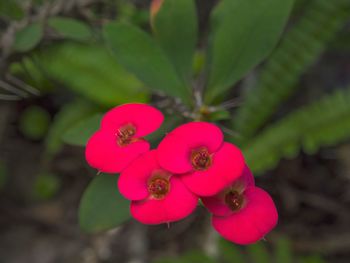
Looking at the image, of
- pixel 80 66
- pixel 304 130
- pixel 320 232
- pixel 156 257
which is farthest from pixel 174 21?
pixel 320 232

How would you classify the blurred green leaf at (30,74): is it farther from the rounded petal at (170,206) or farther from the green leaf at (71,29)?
the rounded petal at (170,206)

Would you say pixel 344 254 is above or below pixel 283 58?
below

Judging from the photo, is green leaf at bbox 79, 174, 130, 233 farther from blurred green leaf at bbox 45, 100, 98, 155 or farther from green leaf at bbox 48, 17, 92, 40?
blurred green leaf at bbox 45, 100, 98, 155

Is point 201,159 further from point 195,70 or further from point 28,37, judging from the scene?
point 195,70

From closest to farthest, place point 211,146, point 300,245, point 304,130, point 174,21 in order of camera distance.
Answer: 1. point 211,146
2. point 174,21
3. point 304,130
4. point 300,245

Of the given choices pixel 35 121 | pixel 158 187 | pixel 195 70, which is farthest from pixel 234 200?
pixel 35 121

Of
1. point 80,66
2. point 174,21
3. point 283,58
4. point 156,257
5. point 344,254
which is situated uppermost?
point 174,21

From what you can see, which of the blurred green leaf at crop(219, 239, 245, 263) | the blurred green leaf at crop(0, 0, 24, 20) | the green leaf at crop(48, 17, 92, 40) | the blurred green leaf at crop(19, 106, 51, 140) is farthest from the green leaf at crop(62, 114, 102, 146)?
the blurred green leaf at crop(19, 106, 51, 140)

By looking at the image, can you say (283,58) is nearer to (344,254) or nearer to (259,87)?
(259,87)
